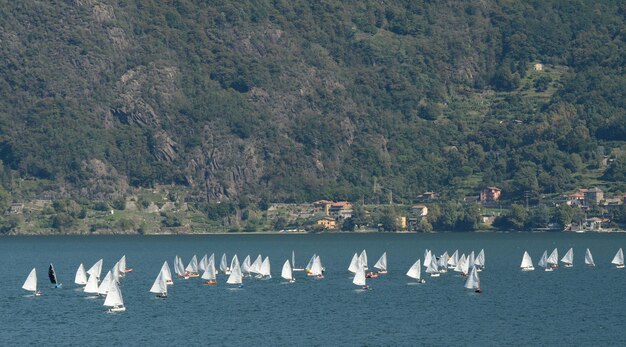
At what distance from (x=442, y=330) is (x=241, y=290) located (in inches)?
2015

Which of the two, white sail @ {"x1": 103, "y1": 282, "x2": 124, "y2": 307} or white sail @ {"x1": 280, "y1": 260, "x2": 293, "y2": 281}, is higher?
white sail @ {"x1": 280, "y1": 260, "x2": 293, "y2": 281}

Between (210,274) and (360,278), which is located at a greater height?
(210,274)

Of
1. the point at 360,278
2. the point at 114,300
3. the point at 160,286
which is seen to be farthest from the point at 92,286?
the point at 360,278

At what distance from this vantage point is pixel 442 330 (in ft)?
451

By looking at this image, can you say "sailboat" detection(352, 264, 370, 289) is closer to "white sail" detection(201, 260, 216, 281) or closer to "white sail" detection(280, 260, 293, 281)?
"white sail" detection(280, 260, 293, 281)

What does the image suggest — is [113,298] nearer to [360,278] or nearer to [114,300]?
[114,300]

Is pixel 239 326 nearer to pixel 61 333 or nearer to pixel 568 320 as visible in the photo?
pixel 61 333

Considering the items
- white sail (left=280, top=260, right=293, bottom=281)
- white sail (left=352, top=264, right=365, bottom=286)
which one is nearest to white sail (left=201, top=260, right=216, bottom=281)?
white sail (left=280, top=260, right=293, bottom=281)

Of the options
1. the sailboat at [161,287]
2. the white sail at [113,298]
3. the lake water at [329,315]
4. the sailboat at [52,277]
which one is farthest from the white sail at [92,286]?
the white sail at [113,298]

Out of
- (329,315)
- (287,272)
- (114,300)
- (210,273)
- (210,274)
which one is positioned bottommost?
(329,315)

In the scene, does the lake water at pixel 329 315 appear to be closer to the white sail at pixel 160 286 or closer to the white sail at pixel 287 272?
the white sail at pixel 160 286

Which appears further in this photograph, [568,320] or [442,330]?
[568,320]

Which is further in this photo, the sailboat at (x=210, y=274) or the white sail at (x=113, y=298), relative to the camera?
the sailboat at (x=210, y=274)

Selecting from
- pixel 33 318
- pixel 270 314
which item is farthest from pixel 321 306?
pixel 33 318
